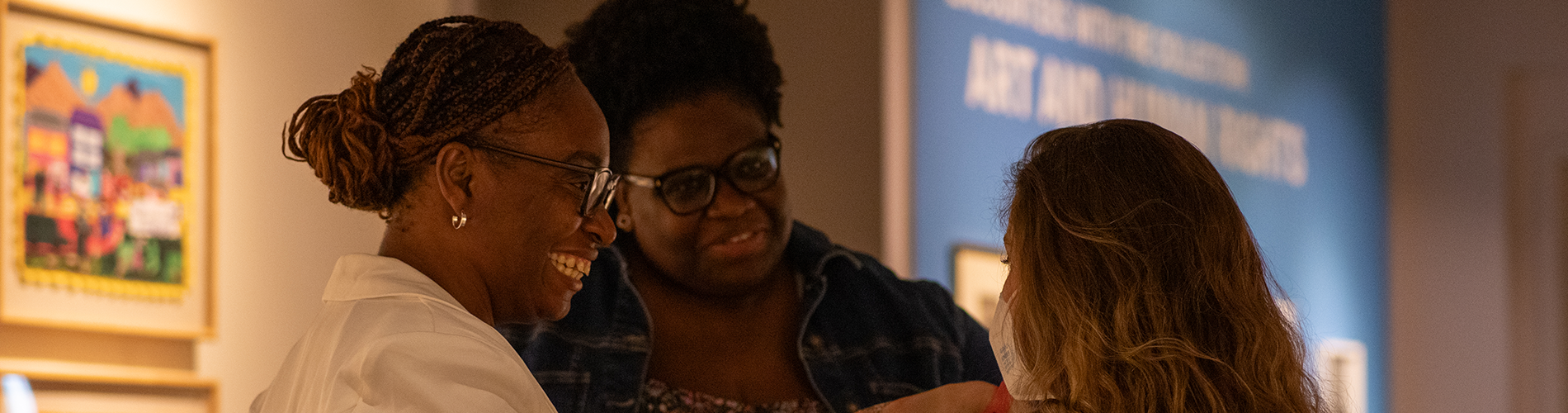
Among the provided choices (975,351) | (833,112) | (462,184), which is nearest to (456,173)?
(462,184)

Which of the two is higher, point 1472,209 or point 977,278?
point 1472,209

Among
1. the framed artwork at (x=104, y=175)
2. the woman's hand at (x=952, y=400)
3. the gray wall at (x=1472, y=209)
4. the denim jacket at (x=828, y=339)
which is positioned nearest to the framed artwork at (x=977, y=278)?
the denim jacket at (x=828, y=339)

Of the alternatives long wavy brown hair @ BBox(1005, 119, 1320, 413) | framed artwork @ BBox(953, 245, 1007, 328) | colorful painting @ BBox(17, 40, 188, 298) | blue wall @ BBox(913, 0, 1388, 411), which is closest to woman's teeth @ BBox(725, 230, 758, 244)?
long wavy brown hair @ BBox(1005, 119, 1320, 413)

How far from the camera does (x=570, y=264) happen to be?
4.87 ft

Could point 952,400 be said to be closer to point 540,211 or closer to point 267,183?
point 540,211

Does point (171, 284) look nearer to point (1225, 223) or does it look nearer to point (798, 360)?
point (798, 360)

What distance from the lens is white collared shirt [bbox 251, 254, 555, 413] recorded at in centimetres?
118

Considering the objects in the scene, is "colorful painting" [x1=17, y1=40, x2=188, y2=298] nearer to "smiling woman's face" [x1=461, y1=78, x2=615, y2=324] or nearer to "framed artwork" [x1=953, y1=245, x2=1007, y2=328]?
"smiling woman's face" [x1=461, y1=78, x2=615, y2=324]

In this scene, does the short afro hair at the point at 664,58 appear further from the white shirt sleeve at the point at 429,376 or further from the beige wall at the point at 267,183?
the white shirt sleeve at the point at 429,376

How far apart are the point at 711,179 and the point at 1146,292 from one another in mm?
897

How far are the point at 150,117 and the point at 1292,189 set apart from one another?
4.67m

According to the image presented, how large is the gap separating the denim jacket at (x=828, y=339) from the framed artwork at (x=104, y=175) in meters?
Result: 0.77

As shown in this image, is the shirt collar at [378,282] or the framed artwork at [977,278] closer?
the shirt collar at [378,282]

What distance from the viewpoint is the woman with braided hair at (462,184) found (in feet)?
4.24
